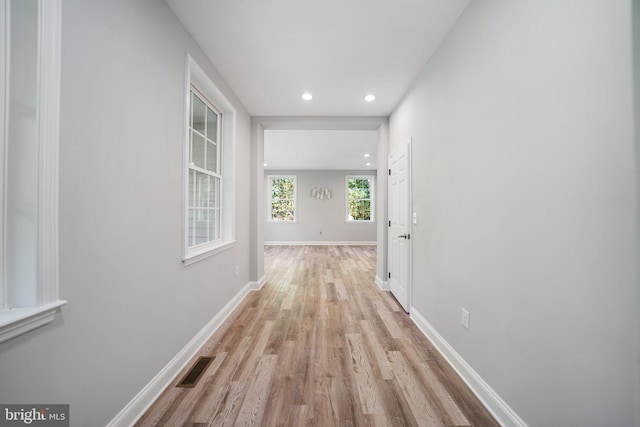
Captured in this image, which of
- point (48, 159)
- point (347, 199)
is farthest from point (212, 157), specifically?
point (347, 199)

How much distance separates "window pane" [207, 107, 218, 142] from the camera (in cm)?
265

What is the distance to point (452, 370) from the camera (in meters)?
1.80

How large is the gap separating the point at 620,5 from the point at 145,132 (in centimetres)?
A: 214

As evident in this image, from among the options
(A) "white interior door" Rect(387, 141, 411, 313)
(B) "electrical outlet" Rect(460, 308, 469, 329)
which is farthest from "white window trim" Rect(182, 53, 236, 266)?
(B) "electrical outlet" Rect(460, 308, 469, 329)

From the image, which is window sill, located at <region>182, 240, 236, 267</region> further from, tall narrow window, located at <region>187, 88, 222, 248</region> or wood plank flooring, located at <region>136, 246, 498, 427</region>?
wood plank flooring, located at <region>136, 246, 498, 427</region>

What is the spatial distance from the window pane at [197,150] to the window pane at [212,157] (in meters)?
0.13

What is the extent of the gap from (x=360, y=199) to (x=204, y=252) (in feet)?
23.5

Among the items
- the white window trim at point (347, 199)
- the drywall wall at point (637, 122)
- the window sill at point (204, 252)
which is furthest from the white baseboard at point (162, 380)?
the white window trim at point (347, 199)

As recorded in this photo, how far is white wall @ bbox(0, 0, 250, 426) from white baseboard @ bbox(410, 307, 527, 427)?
1.99 m

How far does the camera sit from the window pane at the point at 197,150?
7.43ft

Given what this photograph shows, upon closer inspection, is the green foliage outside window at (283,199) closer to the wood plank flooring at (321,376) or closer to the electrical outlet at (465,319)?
the wood plank flooring at (321,376)

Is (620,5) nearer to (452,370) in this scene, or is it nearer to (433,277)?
(433,277)

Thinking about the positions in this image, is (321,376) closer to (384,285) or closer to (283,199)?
(384,285)

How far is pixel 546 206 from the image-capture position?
1104mm
